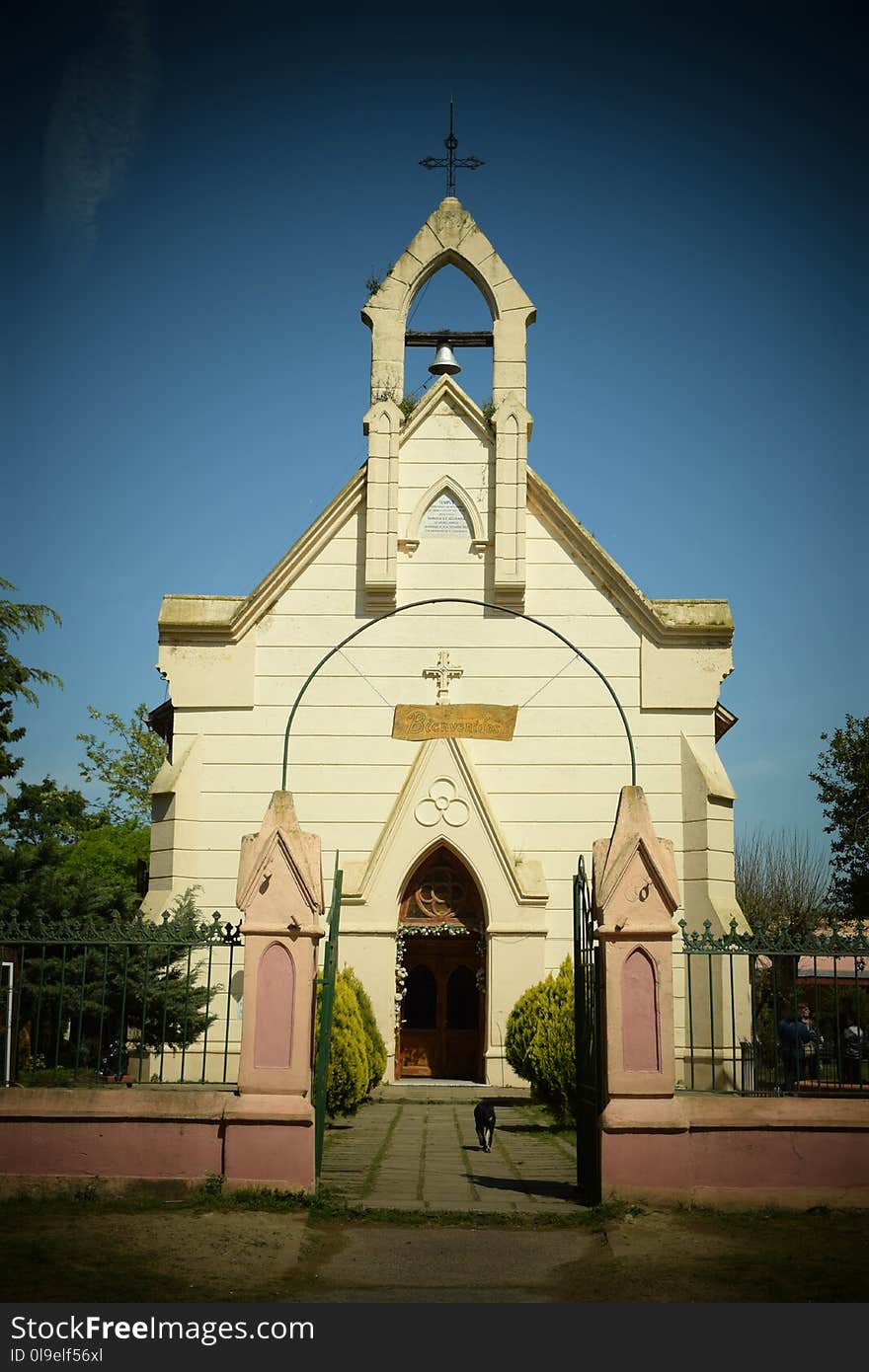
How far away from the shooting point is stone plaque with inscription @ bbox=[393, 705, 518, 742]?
2162cm

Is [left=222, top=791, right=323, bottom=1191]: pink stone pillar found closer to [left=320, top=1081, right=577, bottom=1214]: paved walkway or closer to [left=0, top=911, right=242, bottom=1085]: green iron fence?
[left=0, top=911, right=242, bottom=1085]: green iron fence

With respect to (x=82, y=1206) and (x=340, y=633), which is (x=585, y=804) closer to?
(x=340, y=633)

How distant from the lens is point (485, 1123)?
1442cm

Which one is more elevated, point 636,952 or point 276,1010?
point 636,952

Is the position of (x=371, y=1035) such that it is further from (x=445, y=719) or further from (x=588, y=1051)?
(x=588, y=1051)

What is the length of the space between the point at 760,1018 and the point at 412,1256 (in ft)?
36.9

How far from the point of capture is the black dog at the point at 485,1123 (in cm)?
1439

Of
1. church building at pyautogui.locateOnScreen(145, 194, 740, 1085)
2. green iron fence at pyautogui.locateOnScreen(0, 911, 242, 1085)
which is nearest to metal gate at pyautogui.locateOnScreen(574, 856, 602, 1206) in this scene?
green iron fence at pyautogui.locateOnScreen(0, 911, 242, 1085)

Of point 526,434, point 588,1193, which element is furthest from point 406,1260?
point 526,434

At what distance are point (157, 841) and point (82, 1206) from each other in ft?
35.4

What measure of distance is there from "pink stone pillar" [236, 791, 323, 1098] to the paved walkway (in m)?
1.33

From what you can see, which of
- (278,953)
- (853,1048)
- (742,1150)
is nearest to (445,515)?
(853,1048)

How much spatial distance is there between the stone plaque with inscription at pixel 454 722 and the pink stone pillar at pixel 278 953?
9.88m

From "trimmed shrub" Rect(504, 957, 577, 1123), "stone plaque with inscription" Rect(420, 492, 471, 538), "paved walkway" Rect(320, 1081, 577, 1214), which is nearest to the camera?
"paved walkway" Rect(320, 1081, 577, 1214)
